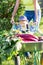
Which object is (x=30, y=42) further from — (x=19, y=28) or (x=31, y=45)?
(x=19, y=28)

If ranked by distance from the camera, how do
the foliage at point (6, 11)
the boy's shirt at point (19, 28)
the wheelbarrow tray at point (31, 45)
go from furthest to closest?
the foliage at point (6, 11) < the boy's shirt at point (19, 28) < the wheelbarrow tray at point (31, 45)

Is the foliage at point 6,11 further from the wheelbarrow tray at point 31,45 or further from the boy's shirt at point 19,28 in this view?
the wheelbarrow tray at point 31,45

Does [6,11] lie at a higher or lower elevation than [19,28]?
lower

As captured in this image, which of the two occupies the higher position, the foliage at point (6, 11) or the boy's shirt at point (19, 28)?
the boy's shirt at point (19, 28)

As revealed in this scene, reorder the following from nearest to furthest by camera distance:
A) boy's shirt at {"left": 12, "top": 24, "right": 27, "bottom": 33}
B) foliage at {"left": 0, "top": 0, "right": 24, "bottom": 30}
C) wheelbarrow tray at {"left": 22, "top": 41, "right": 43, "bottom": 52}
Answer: wheelbarrow tray at {"left": 22, "top": 41, "right": 43, "bottom": 52} → boy's shirt at {"left": 12, "top": 24, "right": 27, "bottom": 33} → foliage at {"left": 0, "top": 0, "right": 24, "bottom": 30}

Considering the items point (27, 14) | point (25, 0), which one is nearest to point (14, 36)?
point (27, 14)

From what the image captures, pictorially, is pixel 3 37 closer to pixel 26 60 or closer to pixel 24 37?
pixel 24 37

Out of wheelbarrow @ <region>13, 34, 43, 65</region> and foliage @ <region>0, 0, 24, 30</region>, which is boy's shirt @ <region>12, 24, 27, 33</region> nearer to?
wheelbarrow @ <region>13, 34, 43, 65</region>

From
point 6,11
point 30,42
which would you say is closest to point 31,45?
point 30,42

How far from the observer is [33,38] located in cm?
237

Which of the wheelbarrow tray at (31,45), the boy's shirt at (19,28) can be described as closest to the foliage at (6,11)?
the boy's shirt at (19,28)

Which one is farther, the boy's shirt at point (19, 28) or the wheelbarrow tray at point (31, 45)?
the boy's shirt at point (19, 28)

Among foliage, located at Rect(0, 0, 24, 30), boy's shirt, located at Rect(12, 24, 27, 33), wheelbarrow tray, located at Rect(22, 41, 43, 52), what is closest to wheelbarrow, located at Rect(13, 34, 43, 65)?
wheelbarrow tray, located at Rect(22, 41, 43, 52)

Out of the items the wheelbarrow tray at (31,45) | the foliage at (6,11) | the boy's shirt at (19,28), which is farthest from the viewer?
the foliage at (6,11)
